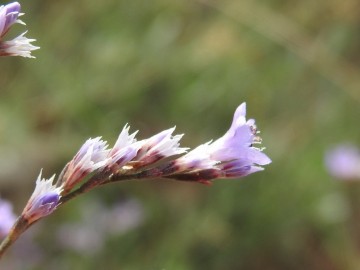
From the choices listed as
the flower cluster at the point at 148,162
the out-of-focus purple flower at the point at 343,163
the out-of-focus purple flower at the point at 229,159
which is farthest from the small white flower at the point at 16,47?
the out-of-focus purple flower at the point at 343,163

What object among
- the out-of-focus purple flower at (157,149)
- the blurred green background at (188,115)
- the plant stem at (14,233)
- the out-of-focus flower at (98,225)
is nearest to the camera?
the plant stem at (14,233)

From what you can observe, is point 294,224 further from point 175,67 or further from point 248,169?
point 248,169

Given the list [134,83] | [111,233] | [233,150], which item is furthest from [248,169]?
[111,233]

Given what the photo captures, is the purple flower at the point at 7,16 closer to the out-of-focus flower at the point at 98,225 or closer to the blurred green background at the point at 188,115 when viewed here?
the blurred green background at the point at 188,115

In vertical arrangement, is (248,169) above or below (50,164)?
below

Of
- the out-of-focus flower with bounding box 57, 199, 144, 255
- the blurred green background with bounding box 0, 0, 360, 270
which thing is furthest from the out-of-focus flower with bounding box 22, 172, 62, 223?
the out-of-focus flower with bounding box 57, 199, 144, 255
